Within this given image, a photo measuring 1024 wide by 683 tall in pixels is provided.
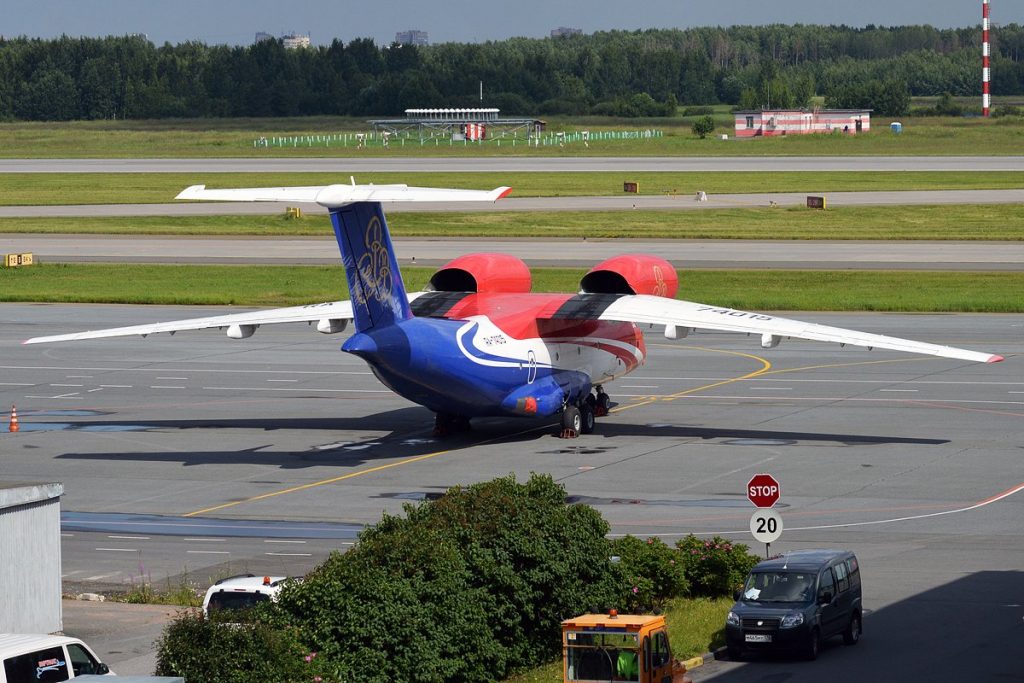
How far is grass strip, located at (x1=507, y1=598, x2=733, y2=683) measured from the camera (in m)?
23.8

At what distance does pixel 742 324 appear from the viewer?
4412 centimetres

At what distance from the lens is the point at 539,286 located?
7856 centimetres

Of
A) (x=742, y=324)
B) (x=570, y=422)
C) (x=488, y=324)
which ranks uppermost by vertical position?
(x=488, y=324)

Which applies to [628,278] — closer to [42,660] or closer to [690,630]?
[690,630]

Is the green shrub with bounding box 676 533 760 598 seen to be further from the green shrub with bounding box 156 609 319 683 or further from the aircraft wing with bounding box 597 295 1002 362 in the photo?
the aircraft wing with bounding box 597 295 1002 362

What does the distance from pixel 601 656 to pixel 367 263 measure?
19.2 m

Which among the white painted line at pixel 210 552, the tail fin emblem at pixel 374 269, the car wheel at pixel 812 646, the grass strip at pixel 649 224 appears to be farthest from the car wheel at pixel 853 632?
the grass strip at pixel 649 224

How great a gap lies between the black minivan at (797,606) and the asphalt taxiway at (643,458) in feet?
1.30

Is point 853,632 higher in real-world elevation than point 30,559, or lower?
lower

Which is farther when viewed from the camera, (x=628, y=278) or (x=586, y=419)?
(x=628, y=278)

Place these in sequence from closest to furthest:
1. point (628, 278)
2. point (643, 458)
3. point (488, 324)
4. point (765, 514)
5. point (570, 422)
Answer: point (765, 514) < point (643, 458) < point (488, 324) < point (570, 422) < point (628, 278)

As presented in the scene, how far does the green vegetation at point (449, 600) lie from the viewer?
810 inches

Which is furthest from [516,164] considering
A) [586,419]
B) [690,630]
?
[690,630]

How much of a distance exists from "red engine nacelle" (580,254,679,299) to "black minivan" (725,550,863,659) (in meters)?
23.0
